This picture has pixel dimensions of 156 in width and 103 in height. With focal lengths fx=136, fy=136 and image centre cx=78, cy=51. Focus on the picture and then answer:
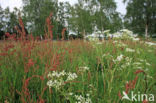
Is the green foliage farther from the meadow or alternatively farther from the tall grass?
the tall grass

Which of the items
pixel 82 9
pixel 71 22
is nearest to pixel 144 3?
pixel 82 9

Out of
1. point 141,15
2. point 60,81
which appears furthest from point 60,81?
point 141,15

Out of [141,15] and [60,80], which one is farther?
[141,15]

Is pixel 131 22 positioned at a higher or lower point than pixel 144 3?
lower

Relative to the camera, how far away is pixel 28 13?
105ft

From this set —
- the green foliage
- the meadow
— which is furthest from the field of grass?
the green foliage

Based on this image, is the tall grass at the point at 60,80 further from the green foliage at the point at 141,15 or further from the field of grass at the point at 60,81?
the green foliage at the point at 141,15

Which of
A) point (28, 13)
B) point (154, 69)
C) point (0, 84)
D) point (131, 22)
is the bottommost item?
point (154, 69)

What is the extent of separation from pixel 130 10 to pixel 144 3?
285cm

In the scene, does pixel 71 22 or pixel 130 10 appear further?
pixel 71 22

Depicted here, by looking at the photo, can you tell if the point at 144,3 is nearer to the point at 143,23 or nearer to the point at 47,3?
the point at 143,23

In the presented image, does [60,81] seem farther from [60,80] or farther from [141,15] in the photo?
[141,15]

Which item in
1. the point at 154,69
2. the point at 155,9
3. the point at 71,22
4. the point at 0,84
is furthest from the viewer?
the point at 71,22

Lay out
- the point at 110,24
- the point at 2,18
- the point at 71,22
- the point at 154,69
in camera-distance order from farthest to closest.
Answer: the point at 2,18 → the point at 71,22 → the point at 110,24 → the point at 154,69
